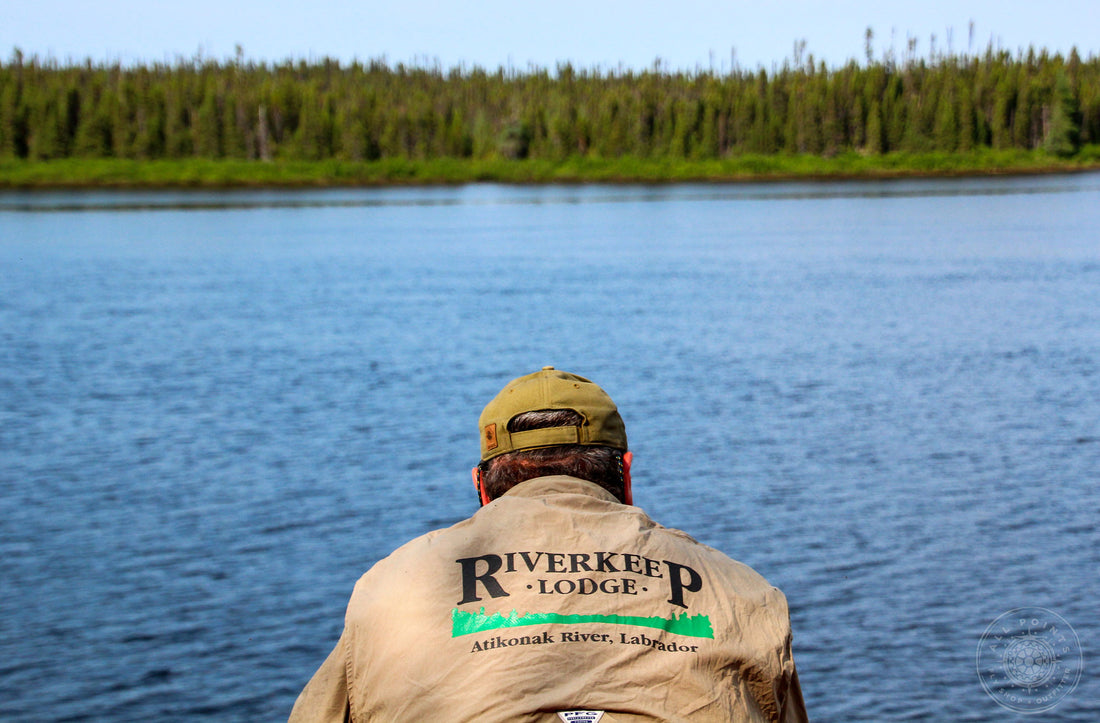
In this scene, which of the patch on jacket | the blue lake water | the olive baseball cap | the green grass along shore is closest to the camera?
the patch on jacket

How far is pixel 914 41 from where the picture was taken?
7313 inches

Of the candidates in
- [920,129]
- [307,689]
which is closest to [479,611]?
[307,689]

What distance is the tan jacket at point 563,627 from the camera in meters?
2.40

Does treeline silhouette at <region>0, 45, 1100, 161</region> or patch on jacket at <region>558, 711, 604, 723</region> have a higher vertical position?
treeline silhouette at <region>0, 45, 1100, 161</region>

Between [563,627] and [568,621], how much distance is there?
2 centimetres

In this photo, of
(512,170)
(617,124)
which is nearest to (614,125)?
(617,124)

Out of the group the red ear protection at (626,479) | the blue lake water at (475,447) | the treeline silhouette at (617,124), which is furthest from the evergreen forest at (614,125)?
the red ear protection at (626,479)

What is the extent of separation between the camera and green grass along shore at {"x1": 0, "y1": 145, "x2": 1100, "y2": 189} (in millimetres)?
125188

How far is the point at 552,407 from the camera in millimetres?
2820

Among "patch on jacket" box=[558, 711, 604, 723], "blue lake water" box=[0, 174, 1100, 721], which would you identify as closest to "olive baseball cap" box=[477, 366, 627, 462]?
"patch on jacket" box=[558, 711, 604, 723]

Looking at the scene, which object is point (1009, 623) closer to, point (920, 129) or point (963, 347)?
point (963, 347)

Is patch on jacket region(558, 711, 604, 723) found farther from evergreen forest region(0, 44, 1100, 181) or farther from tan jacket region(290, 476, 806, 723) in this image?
evergreen forest region(0, 44, 1100, 181)

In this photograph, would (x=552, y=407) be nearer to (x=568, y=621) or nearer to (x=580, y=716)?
(x=568, y=621)

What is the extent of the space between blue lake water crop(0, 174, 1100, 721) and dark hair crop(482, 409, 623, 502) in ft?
19.0
